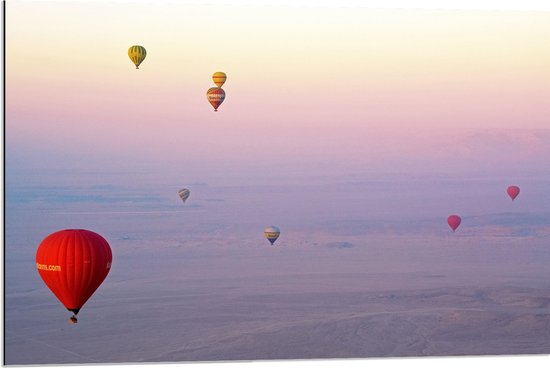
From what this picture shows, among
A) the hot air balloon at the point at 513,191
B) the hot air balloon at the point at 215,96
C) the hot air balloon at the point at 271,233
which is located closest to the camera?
the hot air balloon at the point at 513,191

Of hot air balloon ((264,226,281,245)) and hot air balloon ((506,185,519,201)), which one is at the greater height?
hot air balloon ((264,226,281,245))

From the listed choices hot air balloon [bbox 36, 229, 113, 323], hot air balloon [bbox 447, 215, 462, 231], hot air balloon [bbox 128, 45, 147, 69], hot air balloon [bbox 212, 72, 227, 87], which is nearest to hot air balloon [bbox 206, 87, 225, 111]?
hot air balloon [bbox 212, 72, 227, 87]

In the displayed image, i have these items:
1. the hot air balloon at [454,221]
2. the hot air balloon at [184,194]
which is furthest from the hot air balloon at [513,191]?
the hot air balloon at [184,194]

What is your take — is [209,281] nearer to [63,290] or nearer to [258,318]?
[258,318]

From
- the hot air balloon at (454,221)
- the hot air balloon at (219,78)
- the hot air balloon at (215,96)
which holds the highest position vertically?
the hot air balloon at (215,96)

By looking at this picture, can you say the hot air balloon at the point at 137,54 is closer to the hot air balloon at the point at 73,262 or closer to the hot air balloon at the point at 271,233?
the hot air balloon at the point at 73,262

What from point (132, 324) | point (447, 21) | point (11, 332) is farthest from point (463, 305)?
A: point (11, 332)

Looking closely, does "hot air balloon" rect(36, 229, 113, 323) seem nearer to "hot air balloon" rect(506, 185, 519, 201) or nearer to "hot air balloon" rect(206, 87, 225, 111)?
"hot air balloon" rect(206, 87, 225, 111)
